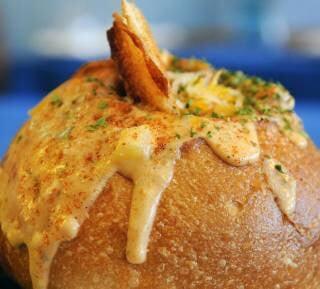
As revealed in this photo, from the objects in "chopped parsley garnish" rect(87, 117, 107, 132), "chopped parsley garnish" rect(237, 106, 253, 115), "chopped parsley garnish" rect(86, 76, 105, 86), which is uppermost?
"chopped parsley garnish" rect(237, 106, 253, 115)

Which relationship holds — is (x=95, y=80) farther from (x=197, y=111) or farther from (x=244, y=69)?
(x=244, y=69)

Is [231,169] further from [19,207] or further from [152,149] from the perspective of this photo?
[19,207]

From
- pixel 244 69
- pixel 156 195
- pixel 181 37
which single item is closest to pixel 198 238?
pixel 156 195

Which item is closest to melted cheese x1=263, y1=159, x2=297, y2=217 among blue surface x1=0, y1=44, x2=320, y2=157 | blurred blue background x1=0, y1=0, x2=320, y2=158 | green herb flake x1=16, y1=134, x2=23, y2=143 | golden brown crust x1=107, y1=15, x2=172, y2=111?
golden brown crust x1=107, y1=15, x2=172, y2=111

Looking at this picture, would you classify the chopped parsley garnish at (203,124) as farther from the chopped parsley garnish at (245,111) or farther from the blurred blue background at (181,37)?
the blurred blue background at (181,37)

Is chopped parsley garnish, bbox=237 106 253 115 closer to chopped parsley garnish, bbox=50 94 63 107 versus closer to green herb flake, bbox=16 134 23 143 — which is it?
chopped parsley garnish, bbox=50 94 63 107

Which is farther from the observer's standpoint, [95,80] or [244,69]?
[244,69]
